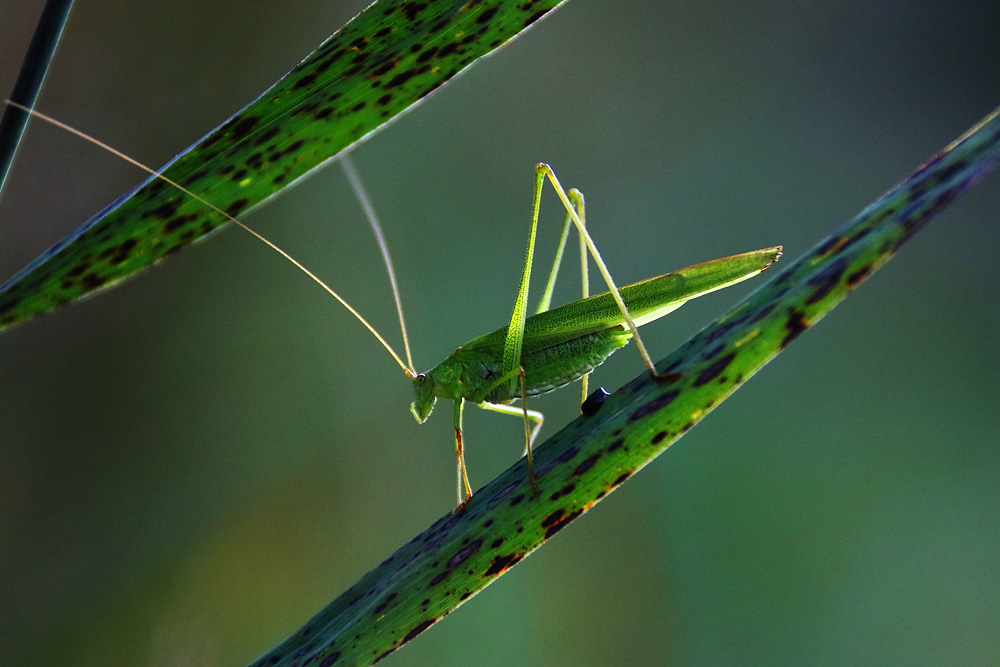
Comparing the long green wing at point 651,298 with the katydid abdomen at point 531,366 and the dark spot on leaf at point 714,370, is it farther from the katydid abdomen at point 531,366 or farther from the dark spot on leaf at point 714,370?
the dark spot on leaf at point 714,370

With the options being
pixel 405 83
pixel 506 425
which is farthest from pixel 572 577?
pixel 405 83

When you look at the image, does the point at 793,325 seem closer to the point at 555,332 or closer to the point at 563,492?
the point at 563,492

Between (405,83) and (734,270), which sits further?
(734,270)

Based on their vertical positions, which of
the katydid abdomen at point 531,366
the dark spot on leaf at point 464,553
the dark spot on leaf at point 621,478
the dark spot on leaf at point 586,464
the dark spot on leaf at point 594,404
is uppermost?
the katydid abdomen at point 531,366

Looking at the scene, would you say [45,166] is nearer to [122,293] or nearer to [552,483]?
[122,293]

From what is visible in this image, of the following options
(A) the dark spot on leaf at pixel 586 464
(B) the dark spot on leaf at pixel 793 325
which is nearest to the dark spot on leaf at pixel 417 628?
(A) the dark spot on leaf at pixel 586 464

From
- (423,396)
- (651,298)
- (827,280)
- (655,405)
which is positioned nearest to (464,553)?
(655,405)

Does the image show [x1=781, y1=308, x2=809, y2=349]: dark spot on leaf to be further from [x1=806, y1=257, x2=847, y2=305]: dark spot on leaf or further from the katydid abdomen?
the katydid abdomen

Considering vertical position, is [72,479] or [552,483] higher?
[72,479]
